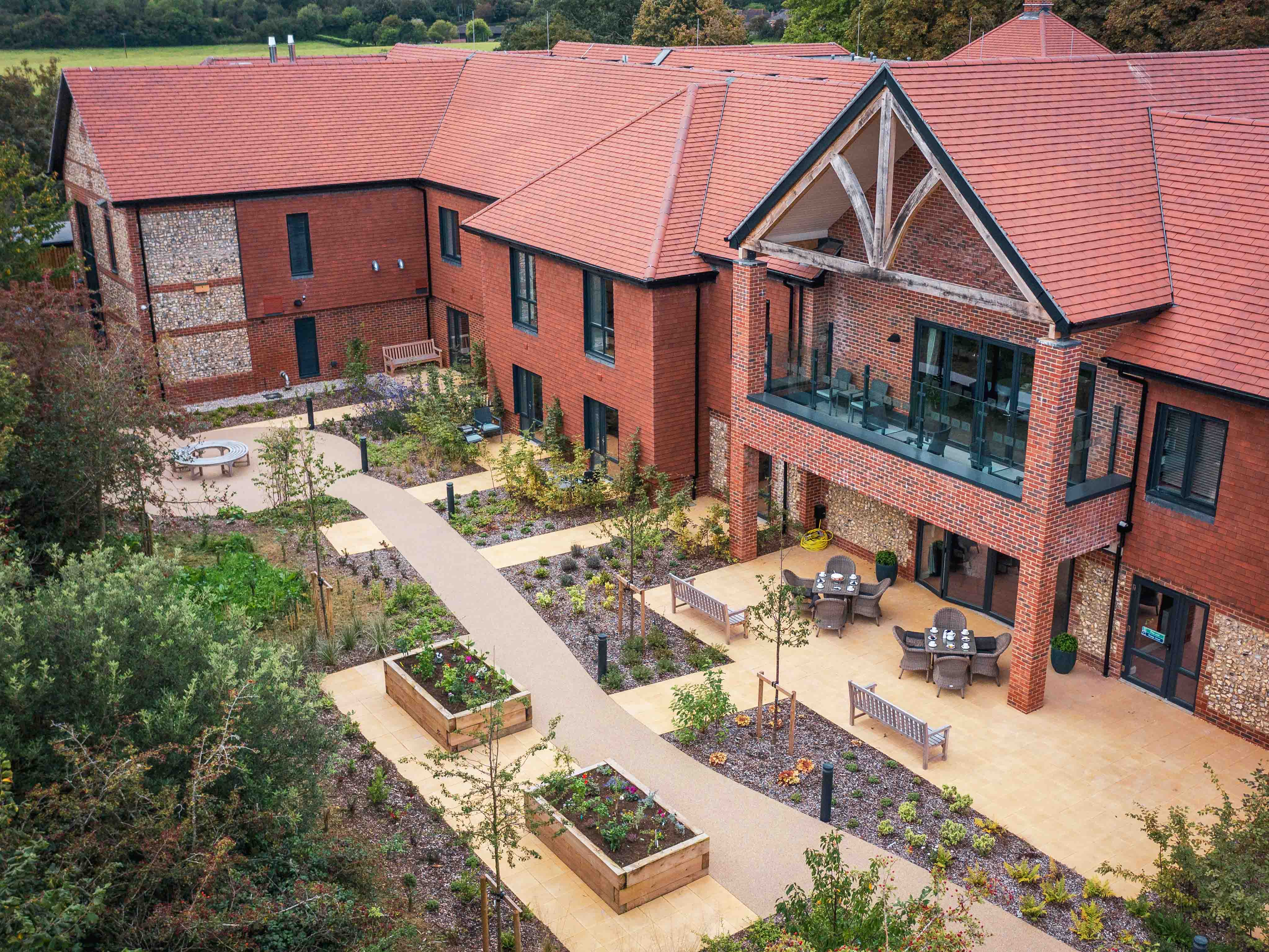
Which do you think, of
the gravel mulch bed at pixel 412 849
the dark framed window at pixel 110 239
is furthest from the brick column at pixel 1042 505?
the dark framed window at pixel 110 239

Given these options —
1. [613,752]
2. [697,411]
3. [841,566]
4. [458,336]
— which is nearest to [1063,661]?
[841,566]

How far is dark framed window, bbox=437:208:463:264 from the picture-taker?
33.1 m

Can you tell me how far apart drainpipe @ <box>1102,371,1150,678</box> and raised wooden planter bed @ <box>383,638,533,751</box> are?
29.9 ft

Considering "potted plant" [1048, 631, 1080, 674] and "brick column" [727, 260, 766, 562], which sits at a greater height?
"brick column" [727, 260, 766, 562]

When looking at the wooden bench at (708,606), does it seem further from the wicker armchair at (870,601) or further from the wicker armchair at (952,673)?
the wicker armchair at (952,673)

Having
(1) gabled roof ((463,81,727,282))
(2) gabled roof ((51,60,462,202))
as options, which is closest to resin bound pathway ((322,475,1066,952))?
(1) gabled roof ((463,81,727,282))

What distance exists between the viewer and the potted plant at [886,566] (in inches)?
836

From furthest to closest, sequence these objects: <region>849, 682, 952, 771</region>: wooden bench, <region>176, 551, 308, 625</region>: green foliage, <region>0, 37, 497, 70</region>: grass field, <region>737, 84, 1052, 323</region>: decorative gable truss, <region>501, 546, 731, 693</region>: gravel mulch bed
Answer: <region>0, 37, 497, 70</region>: grass field
<region>176, 551, 308, 625</region>: green foliage
<region>501, 546, 731, 693</region>: gravel mulch bed
<region>737, 84, 1052, 323</region>: decorative gable truss
<region>849, 682, 952, 771</region>: wooden bench

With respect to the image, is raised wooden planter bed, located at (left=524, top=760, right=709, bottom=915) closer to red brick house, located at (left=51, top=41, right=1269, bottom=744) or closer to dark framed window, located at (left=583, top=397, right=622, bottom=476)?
red brick house, located at (left=51, top=41, right=1269, bottom=744)

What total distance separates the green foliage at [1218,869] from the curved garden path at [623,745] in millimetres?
1566

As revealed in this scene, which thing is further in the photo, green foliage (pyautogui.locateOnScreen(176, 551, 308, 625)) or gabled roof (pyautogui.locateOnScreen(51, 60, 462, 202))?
gabled roof (pyautogui.locateOnScreen(51, 60, 462, 202))

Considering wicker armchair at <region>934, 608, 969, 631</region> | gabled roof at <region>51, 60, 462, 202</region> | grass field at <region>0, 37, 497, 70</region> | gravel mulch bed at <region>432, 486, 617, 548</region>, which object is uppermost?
grass field at <region>0, 37, 497, 70</region>

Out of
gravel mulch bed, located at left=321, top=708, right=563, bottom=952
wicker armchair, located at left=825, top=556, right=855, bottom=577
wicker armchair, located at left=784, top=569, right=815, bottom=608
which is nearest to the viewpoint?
gravel mulch bed, located at left=321, top=708, right=563, bottom=952

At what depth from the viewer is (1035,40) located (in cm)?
3020
